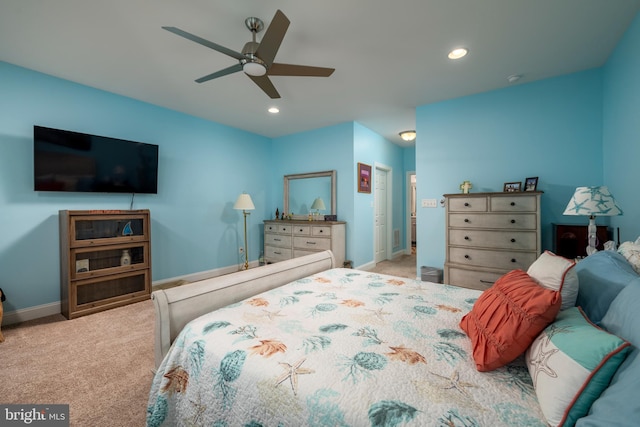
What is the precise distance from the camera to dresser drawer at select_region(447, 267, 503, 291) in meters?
2.94

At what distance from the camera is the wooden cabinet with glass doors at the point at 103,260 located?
2.79 meters

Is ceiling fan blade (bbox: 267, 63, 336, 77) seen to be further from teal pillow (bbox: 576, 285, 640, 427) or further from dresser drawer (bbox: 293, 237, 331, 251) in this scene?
dresser drawer (bbox: 293, 237, 331, 251)

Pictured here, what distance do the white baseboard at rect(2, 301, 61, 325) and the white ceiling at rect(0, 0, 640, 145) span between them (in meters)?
2.49

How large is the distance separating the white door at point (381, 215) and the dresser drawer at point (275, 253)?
5.81 ft

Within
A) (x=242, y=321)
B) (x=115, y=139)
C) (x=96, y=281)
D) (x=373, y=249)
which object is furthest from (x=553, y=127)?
(x=96, y=281)

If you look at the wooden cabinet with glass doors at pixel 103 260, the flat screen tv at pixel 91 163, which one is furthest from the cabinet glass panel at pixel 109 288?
the flat screen tv at pixel 91 163

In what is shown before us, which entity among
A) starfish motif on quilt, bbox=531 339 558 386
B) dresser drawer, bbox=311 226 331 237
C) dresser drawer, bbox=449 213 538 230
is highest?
dresser drawer, bbox=449 213 538 230

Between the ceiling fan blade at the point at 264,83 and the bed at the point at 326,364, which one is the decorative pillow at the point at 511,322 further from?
the ceiling fan blade at the point at 264,83

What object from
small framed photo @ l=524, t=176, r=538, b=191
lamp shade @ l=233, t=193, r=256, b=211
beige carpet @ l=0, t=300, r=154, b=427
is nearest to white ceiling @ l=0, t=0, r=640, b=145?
small framed photo @ l=524, t=176, r=538, b=191

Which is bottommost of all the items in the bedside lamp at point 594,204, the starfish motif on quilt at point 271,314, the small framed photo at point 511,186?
the starfish motif on quilt at point 271,314

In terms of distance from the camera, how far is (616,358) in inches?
26.4

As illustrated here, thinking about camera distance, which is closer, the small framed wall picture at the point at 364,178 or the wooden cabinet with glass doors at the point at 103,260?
the wooden cabinet with glass doors at the point at 103,260

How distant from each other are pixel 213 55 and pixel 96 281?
8.99 feet

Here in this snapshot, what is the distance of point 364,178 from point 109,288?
13.0 ft
